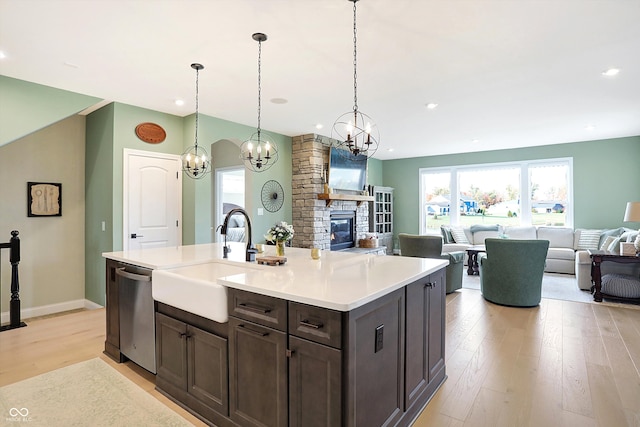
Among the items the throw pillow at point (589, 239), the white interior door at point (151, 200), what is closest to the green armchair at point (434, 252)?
the throw pillow at point (589, 239)

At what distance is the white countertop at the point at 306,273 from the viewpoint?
5.24ft

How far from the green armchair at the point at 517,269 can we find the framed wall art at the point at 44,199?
19.0 ft

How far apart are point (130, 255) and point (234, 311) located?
154 cm

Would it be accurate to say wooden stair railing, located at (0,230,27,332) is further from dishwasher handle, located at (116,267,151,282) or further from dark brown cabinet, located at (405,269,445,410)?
dark brown cabinet, located at (405,269,445,410)

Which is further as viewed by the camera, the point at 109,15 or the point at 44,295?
the point at 44,295

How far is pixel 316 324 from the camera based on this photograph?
5.02 feet

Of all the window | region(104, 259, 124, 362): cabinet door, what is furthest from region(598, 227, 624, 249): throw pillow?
region(104, 259, 124, 362): cabinet door

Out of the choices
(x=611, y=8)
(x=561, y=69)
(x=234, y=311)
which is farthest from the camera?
(x=561, y=69)

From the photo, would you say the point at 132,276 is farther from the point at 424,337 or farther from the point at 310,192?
the point at 310,192

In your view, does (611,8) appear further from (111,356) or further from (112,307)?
(111,356)

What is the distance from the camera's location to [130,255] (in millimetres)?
2871

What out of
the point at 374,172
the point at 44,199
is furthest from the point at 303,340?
the point at 374,172

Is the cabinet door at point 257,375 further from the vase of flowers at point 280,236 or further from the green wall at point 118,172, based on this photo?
the green wall at point 118,172

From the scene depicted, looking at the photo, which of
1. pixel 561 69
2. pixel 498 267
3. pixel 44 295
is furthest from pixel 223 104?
pixel 498 267
